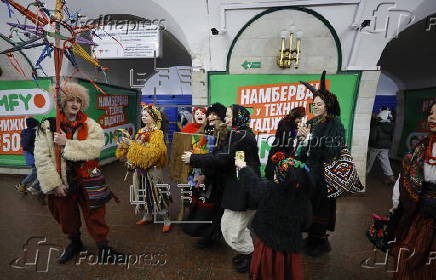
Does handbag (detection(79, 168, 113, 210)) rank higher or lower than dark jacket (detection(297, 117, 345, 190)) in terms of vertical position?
lower

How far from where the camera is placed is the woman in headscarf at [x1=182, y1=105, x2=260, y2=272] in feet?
6.89

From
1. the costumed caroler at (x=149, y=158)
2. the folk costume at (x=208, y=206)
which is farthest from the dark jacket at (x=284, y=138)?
the costumed caroler at (x=149, y=158)

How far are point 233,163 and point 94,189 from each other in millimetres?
1408

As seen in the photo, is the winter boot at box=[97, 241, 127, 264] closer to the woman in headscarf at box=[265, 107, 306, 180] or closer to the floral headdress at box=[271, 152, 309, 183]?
the floral headdress at box=[271, 152, 309, 183]

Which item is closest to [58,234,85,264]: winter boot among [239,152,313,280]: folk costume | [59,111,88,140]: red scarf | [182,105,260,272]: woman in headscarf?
[59,111,88,140]: red scarf

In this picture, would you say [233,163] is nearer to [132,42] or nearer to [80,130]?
[80,130]

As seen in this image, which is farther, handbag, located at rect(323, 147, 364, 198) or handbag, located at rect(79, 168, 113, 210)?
handbag, located at rect(79, 168, 113, 210)

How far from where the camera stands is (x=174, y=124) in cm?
945

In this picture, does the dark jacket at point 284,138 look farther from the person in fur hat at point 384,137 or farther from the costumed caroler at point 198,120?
the person in fur hat at point 384,137

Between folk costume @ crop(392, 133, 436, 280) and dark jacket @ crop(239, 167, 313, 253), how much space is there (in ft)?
2.77

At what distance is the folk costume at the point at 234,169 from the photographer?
210cm

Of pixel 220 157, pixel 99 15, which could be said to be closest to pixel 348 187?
pixel 220 157

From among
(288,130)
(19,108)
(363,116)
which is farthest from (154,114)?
(19,108)

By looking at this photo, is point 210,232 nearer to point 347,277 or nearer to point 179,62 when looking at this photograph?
point 347,277
